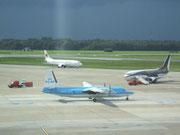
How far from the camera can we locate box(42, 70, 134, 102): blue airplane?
148 feet

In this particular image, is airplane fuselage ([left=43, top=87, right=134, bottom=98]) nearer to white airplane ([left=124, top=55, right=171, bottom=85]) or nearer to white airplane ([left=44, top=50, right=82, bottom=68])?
white airplane ([left=124, top=55, right=171, bottom=85])

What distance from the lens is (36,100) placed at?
4819cm

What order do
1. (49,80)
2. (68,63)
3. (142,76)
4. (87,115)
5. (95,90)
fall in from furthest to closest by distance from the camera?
(68,63) → (142,76) → (95,90) → (49,80) → (87,115)

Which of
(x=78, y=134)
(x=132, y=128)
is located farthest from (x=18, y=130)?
(x=132, y=128)

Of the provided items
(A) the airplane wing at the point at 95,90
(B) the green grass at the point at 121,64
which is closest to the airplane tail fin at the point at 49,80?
(A) the airplane wing at the point at 95,90

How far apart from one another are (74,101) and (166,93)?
67.3ft

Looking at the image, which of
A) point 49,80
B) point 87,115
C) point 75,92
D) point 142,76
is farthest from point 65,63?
point 87,115

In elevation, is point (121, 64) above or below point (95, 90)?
below

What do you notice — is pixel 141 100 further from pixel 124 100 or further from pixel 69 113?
pixel 69 113

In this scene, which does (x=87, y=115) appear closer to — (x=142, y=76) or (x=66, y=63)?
(x=142, y=76)

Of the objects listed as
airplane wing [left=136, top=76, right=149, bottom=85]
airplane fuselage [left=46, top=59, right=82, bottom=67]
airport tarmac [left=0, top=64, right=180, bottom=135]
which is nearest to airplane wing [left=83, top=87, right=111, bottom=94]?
airport tarmac [left=0, top=64, right=180, bottom=135]

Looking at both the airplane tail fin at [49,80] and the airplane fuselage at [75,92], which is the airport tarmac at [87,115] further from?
the airplane tail fin at [49,80]

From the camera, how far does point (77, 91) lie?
1829 inches

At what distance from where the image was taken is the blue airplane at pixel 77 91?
45.1 m
